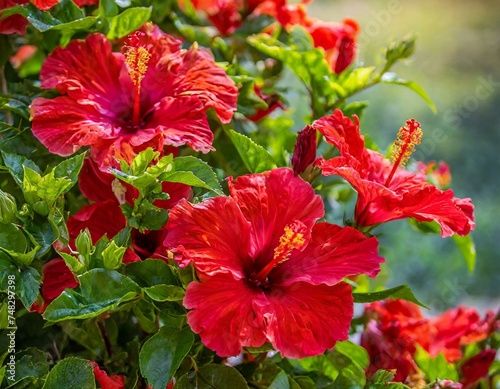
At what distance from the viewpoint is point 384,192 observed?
0.68 metres

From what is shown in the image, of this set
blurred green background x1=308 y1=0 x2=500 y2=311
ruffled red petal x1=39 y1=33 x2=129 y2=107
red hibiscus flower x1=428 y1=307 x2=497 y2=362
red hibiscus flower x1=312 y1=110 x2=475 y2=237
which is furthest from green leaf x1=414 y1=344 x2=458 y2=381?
blurred green background x1=308 y1=0 x2=500 y2=311

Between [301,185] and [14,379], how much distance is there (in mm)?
291

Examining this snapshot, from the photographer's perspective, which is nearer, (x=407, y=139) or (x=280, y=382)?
(x=280, y=382)

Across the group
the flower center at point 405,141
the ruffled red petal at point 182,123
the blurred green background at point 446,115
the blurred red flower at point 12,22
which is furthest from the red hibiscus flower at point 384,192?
the blurred green background at point 446,115

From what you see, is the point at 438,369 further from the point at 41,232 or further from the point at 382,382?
the point at 41,232

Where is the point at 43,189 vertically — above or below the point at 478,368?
Result: above

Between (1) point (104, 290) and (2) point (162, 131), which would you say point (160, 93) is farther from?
(1) point (104, 290)

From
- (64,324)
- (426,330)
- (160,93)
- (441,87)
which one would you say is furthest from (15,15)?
(441,87)

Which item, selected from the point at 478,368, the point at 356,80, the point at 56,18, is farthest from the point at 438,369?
the point at 56,18

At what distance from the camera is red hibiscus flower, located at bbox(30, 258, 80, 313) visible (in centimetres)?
67

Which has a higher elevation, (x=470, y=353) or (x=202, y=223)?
(x=202, y=223)

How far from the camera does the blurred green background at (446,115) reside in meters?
2.48

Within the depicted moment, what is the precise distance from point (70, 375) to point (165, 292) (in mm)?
100

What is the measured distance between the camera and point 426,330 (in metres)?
1.00
